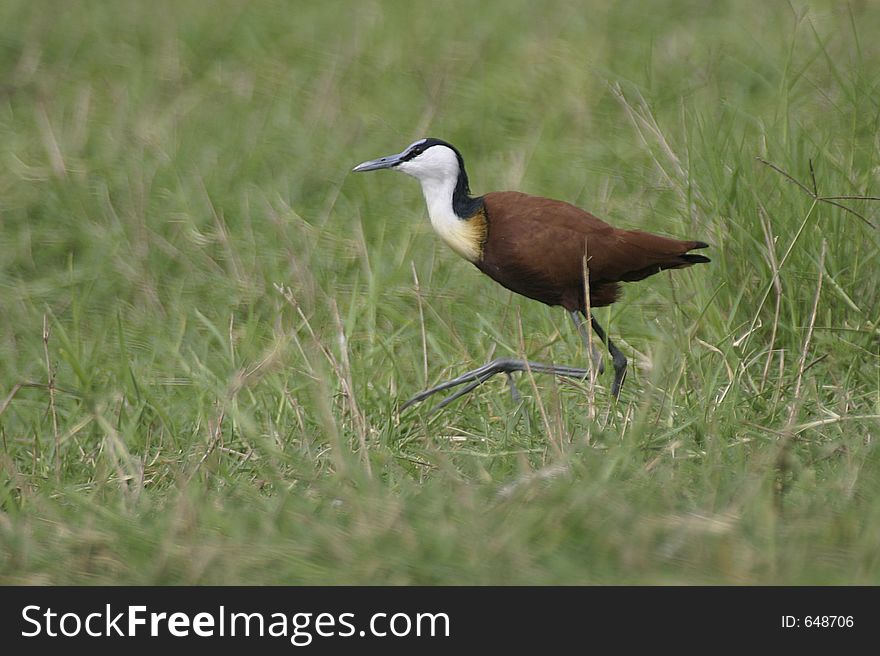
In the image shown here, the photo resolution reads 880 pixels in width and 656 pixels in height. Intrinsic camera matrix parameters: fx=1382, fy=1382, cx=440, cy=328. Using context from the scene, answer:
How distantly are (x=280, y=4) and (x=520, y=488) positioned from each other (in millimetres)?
5139

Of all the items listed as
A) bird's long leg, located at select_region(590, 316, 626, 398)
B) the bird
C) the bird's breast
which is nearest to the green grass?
bird's long leg, located at select_region(590, 316, 626, 398)

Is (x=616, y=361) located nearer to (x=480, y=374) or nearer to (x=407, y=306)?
(x=480, y=374)

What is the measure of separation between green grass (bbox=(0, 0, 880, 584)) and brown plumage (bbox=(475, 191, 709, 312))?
0.67 ft

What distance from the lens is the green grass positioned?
2742mm

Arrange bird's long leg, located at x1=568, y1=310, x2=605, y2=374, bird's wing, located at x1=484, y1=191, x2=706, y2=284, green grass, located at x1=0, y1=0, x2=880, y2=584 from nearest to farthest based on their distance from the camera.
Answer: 1. green grass, located at x1=0, y1=0, x2=880, y2=584
2. bird's wing, located at x1=484, y1=191, x2=706, y2=284
3. bird's long leg, located at x1=568, y1=310, x2=605, y2=374

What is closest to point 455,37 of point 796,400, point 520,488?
point 796,400

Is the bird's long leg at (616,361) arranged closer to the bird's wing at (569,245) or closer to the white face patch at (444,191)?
the bird's wing at (569,245)

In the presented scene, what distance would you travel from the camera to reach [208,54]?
7012 mm

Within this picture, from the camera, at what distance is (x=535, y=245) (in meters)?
3.69

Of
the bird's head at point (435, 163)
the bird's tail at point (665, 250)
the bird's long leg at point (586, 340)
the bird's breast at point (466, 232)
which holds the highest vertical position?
the bird's head at point (435, 163)

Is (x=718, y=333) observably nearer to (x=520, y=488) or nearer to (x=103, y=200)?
(x=520, y=488)

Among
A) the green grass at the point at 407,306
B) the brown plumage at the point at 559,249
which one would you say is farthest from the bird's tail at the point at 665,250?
the green grass at the point at 407,306

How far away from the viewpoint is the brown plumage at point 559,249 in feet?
12.2

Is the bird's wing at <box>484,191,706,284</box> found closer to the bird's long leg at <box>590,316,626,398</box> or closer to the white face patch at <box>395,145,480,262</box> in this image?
the white face patch at <box>395,145,480,262</box>
